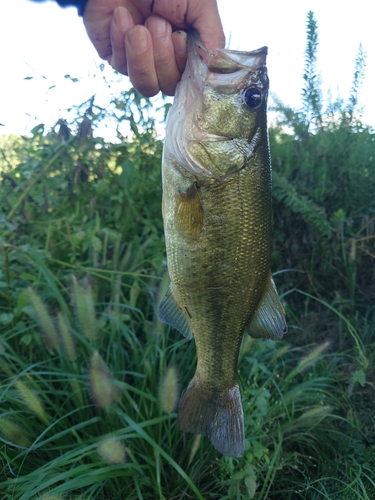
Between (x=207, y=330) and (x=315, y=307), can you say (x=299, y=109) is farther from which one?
(x=207, y=330)

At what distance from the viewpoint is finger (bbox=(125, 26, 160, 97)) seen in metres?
1.31

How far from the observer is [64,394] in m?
2.04

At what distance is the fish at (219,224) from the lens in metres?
1.36

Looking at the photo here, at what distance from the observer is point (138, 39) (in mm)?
1317

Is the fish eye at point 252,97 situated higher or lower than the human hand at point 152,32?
lower

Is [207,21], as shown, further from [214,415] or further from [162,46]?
[214,415]

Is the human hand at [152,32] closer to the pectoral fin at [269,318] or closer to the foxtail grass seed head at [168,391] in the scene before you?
the pectoral fin at [269,318]

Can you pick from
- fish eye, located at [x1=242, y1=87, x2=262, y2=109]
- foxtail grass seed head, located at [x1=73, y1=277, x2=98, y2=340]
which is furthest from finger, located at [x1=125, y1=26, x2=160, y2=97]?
foxtail grass seed head, located at [x1=73, y1=277, x2=98, y2=340]

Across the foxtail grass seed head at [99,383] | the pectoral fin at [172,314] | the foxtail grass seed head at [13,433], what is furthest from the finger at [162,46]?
the foxtail grass seed head at [13,433]

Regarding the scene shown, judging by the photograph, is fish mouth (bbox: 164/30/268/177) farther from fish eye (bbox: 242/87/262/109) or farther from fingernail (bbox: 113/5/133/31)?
fingernail (bbox: 113/5/133/31)

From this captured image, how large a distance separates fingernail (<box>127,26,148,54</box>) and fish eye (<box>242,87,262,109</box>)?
39cm

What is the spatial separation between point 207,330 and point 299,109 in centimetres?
274

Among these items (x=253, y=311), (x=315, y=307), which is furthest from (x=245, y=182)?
(x=315, y=307)

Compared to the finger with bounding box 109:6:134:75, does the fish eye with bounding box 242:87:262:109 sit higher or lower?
lower
